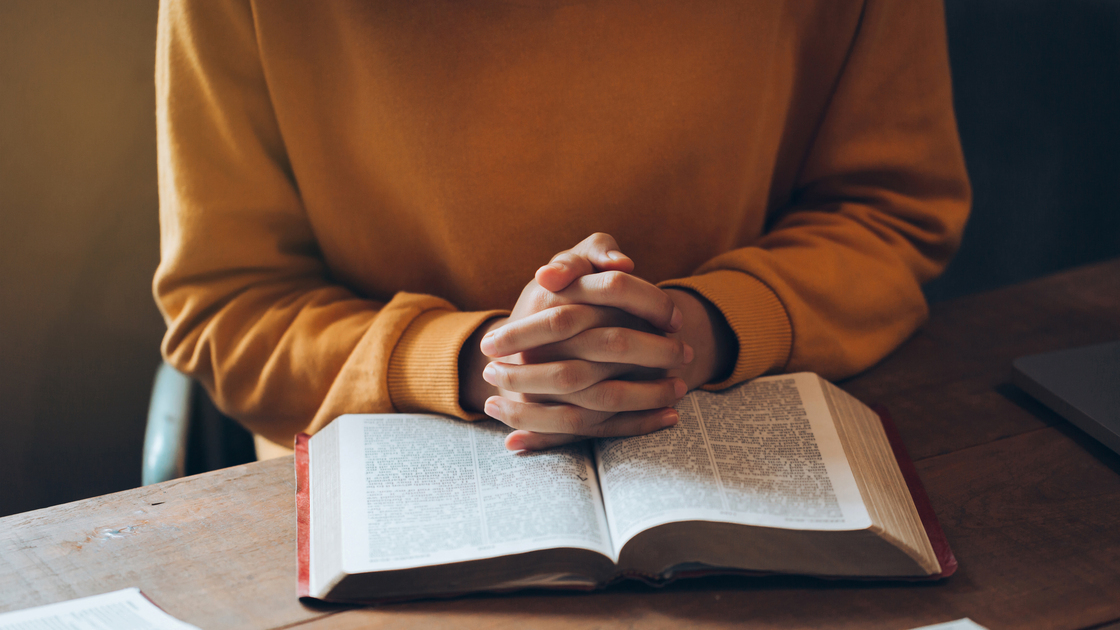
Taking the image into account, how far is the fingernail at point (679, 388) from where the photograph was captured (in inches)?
23.5

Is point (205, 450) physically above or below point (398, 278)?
below

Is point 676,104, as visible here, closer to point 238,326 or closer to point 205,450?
point 238,326

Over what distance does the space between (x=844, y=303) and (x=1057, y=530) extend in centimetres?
29

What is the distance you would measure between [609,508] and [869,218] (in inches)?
21.1

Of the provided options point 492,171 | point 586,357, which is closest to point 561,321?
point 586,357

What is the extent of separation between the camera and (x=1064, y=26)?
1117mm

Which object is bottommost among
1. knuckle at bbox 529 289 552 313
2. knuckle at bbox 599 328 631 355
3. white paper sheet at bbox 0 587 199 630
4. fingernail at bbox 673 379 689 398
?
white paper sheet at bbox 0 587 199 630

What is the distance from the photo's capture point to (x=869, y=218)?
85 centimetres

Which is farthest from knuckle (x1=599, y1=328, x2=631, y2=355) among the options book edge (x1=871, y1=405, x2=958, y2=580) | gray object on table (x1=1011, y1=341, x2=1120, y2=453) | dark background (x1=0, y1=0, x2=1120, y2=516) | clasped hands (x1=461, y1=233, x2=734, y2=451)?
dark background (x1=0, y1=0, x2=1120, y2=516)

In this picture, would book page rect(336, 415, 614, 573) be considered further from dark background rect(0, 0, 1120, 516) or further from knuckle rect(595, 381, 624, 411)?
dark background rect(0, 0, 1120, 516)

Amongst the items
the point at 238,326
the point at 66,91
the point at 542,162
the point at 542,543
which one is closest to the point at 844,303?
the point at 542,162

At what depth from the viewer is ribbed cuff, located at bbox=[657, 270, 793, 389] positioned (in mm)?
664

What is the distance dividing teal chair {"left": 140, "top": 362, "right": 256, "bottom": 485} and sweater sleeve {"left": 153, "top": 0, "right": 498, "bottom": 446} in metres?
0.05

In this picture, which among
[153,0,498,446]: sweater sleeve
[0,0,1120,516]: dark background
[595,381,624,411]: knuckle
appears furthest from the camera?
[0,0,1120,516]: dark background
